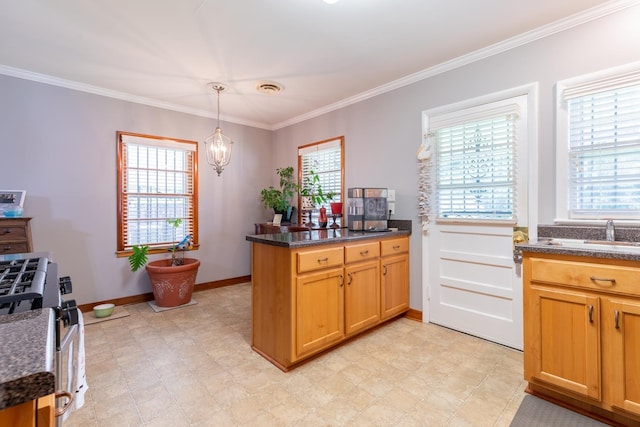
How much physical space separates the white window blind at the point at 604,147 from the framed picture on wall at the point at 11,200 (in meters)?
4.79

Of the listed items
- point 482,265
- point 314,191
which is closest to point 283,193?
point 314,191

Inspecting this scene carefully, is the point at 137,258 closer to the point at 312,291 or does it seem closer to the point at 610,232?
the point at 312,291

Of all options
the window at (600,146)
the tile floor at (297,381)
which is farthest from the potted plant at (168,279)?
the window at (600,146)

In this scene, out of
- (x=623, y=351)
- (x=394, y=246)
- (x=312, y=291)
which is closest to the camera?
(x=623, y=351)

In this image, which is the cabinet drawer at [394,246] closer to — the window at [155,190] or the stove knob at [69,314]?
the stove knob at [69,314]

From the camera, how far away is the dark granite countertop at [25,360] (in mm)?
449

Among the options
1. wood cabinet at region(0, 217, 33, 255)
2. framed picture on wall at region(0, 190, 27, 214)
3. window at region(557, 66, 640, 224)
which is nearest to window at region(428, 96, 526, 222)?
window at region(557, 66, 640, 224)

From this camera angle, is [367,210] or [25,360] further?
[367,210]

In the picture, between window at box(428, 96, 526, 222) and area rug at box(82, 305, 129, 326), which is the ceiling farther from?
area rug at box(82, 305, 129, 326)

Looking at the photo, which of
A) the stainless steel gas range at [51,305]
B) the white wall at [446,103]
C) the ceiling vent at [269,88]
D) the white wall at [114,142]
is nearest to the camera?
the stainless steel gas range at [51,305]

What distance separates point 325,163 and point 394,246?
5.74 feet

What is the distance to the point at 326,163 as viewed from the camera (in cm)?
428

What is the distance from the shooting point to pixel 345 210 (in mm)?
4004

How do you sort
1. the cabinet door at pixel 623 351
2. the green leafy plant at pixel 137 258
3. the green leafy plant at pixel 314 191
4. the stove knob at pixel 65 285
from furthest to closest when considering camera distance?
the green leafy plant at pixel 314 191 < the green leafy plant at pixel 137 258 < the cabinet door at pixel 623 351 < the stove knob at pixel 65 285
